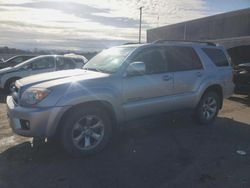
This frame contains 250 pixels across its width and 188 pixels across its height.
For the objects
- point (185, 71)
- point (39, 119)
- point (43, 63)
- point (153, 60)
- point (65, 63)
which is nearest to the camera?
point (39, 119)

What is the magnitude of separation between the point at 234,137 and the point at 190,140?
3.08ft

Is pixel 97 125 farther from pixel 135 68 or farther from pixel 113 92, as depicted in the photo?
pixel 135 68

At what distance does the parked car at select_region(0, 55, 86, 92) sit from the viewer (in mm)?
12547

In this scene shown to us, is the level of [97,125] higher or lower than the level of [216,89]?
lower

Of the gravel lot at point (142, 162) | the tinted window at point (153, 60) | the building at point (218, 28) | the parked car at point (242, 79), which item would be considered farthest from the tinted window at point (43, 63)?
the building at point (218, 28)

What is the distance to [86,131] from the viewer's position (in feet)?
17.5

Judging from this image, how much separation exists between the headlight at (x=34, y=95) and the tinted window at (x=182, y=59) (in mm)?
2667

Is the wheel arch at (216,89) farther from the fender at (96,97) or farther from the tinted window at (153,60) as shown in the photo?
the fender at (96,97)

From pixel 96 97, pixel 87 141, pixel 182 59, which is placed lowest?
pixel 87 141

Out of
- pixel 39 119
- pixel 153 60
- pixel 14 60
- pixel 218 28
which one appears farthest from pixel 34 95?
pixel 218 28

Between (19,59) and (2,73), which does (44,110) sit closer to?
(2,73)

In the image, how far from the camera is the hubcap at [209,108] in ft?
24.6

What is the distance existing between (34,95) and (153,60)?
2.41m

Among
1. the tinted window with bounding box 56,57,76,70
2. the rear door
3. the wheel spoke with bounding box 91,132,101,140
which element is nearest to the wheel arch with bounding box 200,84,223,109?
the rear door
